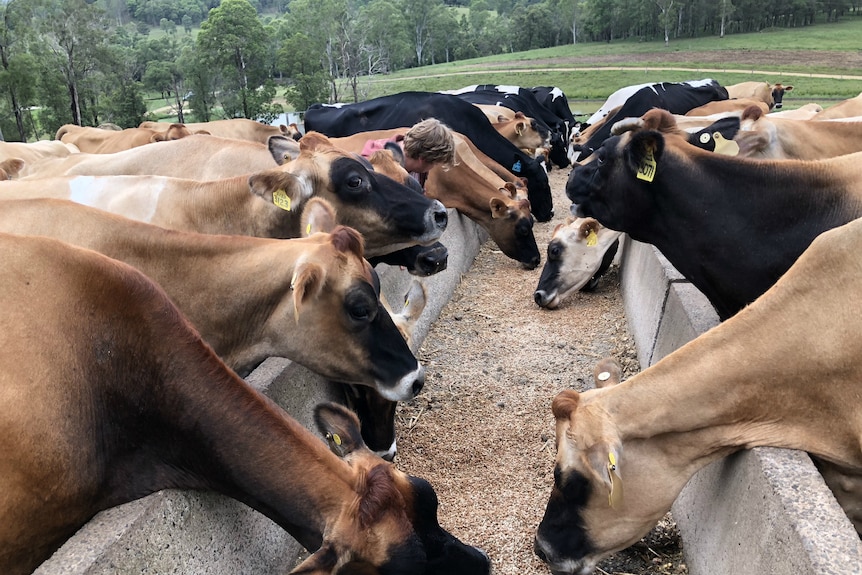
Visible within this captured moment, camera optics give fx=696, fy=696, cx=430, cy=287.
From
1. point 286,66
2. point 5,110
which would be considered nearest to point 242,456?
point 5,110

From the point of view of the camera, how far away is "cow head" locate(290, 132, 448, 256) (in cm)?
512

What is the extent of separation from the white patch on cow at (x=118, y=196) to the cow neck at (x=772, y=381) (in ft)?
11.6

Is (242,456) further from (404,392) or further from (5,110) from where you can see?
(5,110)

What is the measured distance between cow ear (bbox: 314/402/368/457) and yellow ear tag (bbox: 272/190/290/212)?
Result: 231 cm

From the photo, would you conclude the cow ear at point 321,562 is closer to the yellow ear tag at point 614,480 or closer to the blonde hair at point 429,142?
the yellow ear tag at point 614,480

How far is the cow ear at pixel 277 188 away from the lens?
15.8 feet

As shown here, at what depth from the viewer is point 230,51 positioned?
44.3m

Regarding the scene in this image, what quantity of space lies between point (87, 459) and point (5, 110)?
3983 cm

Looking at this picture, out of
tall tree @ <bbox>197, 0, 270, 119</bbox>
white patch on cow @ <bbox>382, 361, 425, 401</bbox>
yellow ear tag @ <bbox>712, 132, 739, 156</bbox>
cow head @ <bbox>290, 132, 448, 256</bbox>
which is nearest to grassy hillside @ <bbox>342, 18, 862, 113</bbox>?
tall tree @ <bbox>197, 0, 270, 119</bbox>

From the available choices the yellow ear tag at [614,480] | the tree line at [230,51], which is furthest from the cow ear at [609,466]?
the tree line at [230,51]

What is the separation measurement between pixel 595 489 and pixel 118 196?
3.86m

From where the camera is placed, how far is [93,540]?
7.59 feet

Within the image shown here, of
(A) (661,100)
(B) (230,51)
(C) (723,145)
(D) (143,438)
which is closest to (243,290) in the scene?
(D) (143,438)

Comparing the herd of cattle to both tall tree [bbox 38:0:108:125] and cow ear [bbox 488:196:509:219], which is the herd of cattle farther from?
tall tree [bbox 38:0:108:125]
